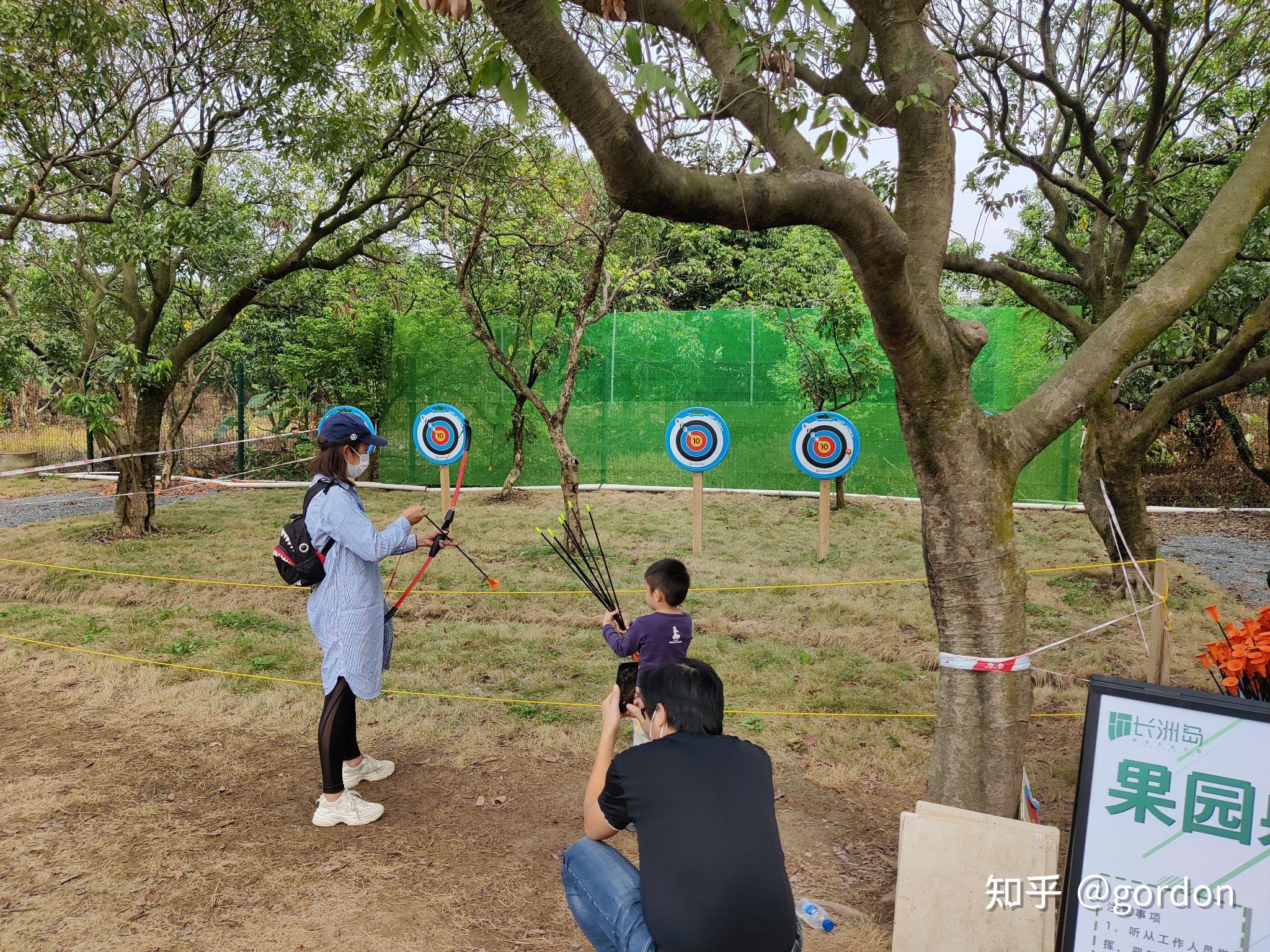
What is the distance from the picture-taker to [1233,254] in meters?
2.96

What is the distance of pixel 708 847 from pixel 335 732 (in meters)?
2.03

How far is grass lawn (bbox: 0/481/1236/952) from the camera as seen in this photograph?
2910 mm

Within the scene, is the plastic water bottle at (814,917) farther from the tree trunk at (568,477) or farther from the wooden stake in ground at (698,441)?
the wooden stake in ground at (698,441)

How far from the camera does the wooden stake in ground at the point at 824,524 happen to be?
25.4 feet

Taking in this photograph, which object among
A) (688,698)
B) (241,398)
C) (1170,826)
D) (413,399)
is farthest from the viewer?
(241,398)

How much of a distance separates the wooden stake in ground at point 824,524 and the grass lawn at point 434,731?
0.30m

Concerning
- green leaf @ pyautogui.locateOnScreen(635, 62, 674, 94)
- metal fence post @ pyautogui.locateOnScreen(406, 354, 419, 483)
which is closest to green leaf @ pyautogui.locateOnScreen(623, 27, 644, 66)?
green leaf @ pyautogui.locateOnScreen(635, 62, 674, 94)

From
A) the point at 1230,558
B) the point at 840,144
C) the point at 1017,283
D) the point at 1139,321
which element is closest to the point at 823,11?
the point at 840,144

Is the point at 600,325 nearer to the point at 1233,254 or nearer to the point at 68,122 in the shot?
the point at 68,122

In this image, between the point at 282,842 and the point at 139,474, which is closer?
the point at 282,842

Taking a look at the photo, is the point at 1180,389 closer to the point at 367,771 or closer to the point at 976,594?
the point at 976,594

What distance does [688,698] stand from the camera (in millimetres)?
1961

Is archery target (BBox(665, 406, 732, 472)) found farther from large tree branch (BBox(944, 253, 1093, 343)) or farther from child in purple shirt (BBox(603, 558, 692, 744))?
A: child in purple shirt (BBox(603, 558, 692, 744))

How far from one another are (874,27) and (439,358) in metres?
9.77
